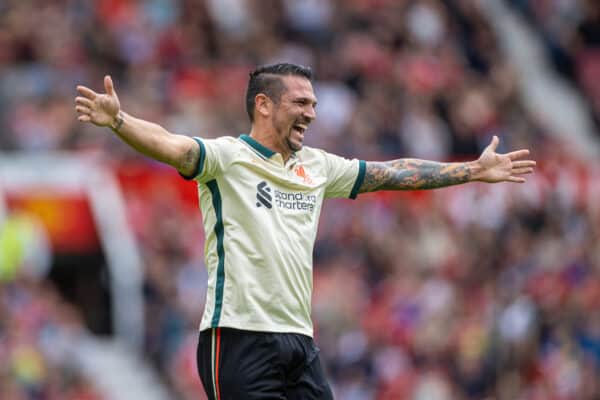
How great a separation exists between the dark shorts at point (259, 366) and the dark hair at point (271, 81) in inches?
48.2

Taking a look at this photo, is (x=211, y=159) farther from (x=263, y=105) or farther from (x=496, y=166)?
(x=496, y=166)

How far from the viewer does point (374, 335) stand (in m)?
15.5

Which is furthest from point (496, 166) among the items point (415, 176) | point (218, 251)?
point (218, 251)

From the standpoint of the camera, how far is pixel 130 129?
754 centimetres

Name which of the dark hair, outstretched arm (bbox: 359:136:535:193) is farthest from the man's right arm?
outstretched arm (bbox: 359:136:535:193)

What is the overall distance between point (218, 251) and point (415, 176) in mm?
1412

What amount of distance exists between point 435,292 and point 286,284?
8.17 m

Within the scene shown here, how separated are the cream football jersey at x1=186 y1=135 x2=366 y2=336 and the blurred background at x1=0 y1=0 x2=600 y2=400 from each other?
6.08 meters

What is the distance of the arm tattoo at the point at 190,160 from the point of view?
770 cm

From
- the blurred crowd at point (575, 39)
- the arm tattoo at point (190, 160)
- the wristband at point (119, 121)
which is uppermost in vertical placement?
the blurred crowd at point (575, 39)

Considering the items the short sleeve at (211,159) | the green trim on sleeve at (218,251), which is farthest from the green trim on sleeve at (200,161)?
the green trim on sleeve at (218,251)

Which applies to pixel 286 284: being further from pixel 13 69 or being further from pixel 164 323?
pixel 13 69

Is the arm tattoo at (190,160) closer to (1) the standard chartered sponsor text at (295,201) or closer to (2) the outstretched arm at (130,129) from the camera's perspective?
(2) the outstretched arm at (130,129)

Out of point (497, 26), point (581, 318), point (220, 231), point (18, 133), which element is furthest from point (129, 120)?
point (497, 26)
